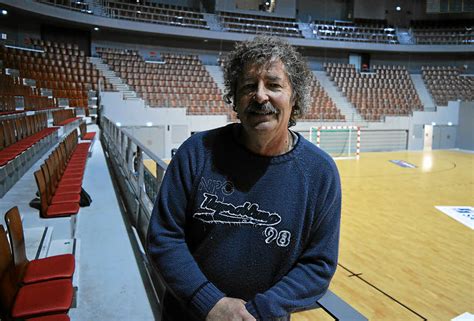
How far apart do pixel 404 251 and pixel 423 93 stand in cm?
1368

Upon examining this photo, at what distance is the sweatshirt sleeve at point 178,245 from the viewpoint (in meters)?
0.84

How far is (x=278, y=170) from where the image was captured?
35.3 inches

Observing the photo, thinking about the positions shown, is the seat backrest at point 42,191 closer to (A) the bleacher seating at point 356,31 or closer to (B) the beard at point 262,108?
(B) the beard at point 262,108

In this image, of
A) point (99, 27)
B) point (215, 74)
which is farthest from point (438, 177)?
point (99, 27)

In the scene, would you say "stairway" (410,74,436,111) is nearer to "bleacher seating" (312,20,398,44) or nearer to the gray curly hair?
"bleacher seating" (312,20,398,44)

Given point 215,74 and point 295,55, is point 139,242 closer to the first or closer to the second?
point 295,55

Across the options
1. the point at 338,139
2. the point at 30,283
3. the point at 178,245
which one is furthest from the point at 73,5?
the point at 178,245

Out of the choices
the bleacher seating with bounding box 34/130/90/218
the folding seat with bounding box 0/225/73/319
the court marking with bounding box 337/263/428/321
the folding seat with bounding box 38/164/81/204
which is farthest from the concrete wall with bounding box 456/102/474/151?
the folding seat with bounding box 0/225/73/319

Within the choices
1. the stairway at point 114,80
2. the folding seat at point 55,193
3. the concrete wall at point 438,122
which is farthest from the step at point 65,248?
the concrete wall at point 438,122

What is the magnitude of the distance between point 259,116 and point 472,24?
68.2ft

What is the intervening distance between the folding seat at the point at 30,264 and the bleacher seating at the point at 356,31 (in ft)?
52.0

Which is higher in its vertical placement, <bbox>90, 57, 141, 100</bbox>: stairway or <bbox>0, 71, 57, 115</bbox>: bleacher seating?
<bbox>90, 57, 141, 100</bbox>: stairway

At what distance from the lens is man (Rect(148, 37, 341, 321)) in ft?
2.81

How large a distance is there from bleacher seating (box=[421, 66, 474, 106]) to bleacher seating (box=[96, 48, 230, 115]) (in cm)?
906
